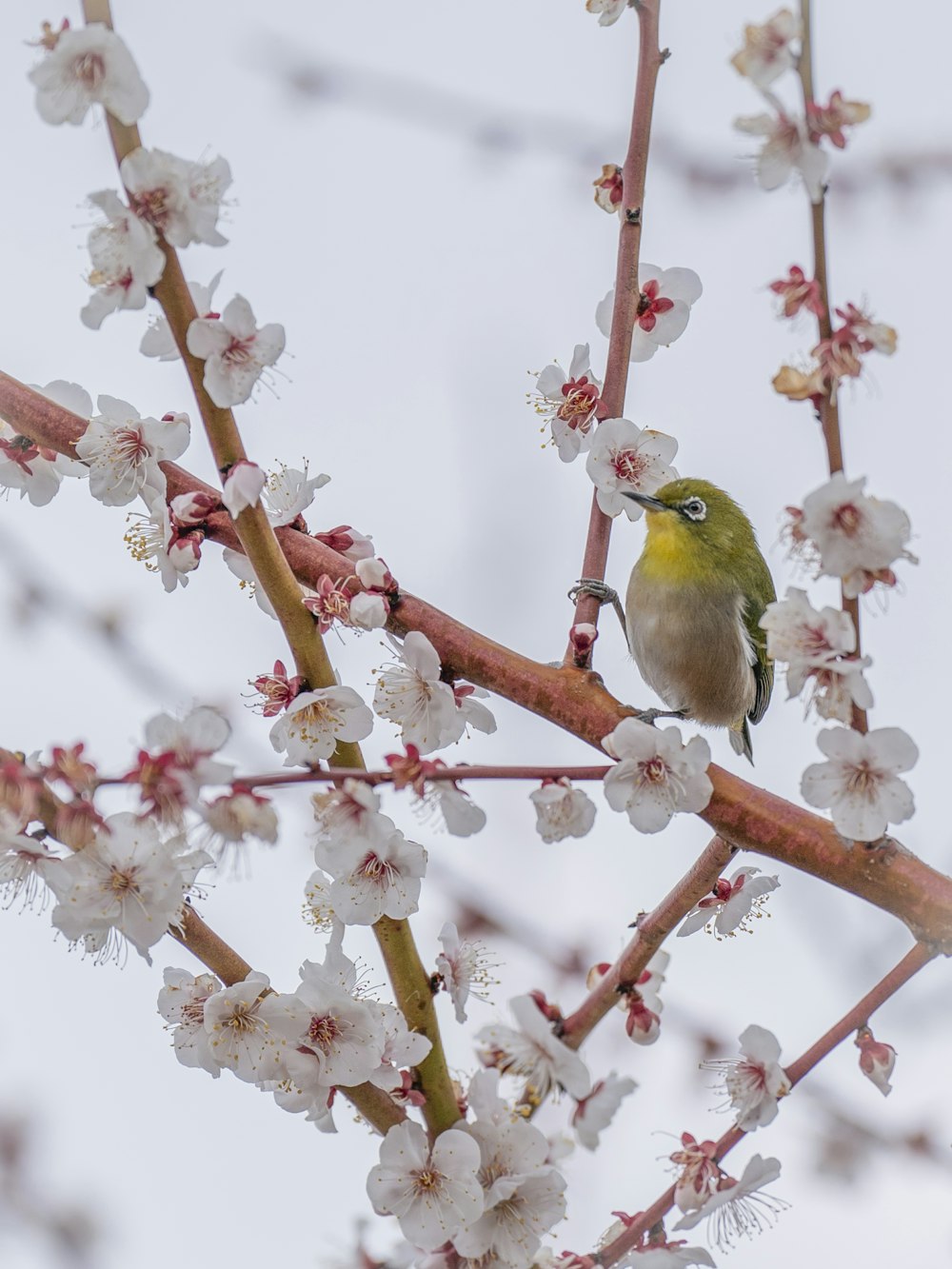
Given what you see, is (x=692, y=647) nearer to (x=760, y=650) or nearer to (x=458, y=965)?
(x=760, y=650)

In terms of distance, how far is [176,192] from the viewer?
1.67 m

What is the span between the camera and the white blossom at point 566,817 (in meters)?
2.04

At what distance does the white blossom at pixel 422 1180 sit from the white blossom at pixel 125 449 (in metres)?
1.13

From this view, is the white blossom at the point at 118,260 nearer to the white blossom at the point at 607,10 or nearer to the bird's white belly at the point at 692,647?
the white blossom at the point at 607,10

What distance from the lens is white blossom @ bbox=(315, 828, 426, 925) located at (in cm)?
203

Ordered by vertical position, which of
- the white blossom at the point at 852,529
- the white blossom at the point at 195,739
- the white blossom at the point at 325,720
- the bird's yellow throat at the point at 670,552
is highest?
the bird's yellow throat at the point at 670,552

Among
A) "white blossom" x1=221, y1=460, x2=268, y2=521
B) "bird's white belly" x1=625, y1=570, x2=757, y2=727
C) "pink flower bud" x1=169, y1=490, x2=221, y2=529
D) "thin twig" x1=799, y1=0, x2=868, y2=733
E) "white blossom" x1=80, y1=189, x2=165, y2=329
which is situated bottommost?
"white blossom" x1=221, y1=460, x2=268, y2=521

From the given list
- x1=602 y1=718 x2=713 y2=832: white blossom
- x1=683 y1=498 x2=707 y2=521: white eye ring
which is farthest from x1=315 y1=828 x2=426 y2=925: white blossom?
x1=683 y1=498 x2=707 y2=521: white eye ring

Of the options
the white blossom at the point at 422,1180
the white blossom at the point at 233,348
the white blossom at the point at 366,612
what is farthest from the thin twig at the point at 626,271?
the white blossom at the point at 422,1180

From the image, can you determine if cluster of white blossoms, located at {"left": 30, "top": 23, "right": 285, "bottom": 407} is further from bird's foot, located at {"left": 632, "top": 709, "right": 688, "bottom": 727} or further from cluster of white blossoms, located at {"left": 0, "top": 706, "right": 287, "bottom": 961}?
bird's foot, located at {"left": 632, "top": 709, "right": 688, "bottom": 727}

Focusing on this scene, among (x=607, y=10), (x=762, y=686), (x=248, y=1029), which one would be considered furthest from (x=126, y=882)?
(x=762, y=686)

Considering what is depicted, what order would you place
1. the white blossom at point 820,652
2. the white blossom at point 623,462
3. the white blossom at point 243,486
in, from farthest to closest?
the white blossom at point 623,462
the white blossom at point 243,486
the white blossom at point 820,652

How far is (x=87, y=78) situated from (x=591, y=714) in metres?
1.13

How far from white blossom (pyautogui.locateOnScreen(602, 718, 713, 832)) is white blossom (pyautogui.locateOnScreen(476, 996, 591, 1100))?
36 centimetres
